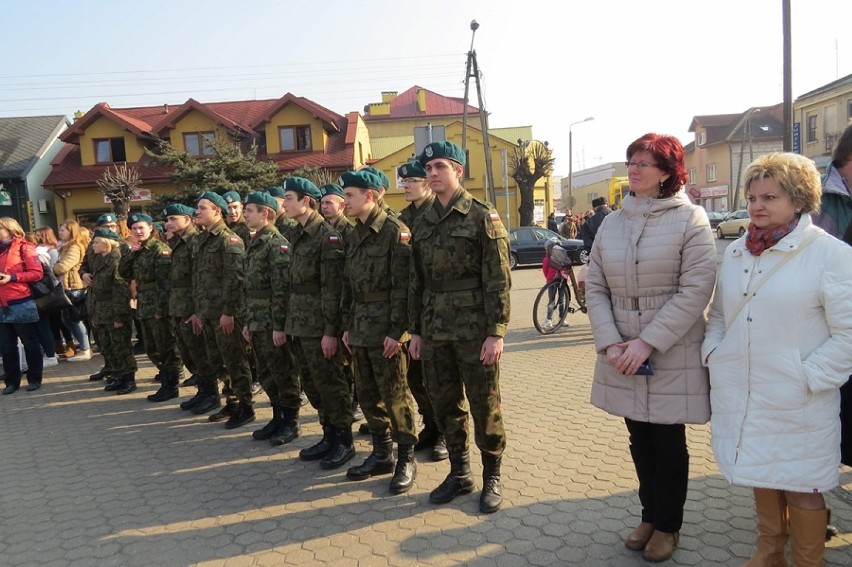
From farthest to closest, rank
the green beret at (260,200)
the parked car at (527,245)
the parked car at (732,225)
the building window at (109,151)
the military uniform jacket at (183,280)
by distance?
the parked car at (732,225) → the building window at (109,151) → the parked car at (527,245) → the military uniform jacket at (183,280) → the green beret at (260,200)

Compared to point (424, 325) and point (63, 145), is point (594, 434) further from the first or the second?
point (63, 145)

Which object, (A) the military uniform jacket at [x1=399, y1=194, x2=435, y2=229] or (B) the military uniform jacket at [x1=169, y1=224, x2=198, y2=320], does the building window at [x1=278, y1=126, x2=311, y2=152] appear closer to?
(B) the military uniform jacket at [x1=169, y1=224, x2=198, y2=320]

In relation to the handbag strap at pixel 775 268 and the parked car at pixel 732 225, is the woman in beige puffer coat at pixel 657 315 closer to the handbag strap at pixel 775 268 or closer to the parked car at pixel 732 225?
the handbag strap at pixel 775 268

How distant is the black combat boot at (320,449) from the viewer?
4.64 metres

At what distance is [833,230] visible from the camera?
9.67ft

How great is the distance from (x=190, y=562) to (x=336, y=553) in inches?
31.5

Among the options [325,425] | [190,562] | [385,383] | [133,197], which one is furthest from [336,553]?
[133,197]

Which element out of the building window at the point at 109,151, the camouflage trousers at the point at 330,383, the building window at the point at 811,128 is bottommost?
the camouflage trousers at the point at 330,383

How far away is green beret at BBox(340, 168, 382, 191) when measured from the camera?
4.13 m

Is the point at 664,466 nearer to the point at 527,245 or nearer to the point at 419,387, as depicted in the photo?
the point at 419,387

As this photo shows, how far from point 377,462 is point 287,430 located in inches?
48.9

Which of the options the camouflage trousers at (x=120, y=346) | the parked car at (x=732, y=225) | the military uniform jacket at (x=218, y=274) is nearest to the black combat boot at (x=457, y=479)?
the military uniform jacket at (x=218, y=274)

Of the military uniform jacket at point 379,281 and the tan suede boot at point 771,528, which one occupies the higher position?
the military uniform jacket at point 379,281

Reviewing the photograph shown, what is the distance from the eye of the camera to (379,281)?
4.07 metres
